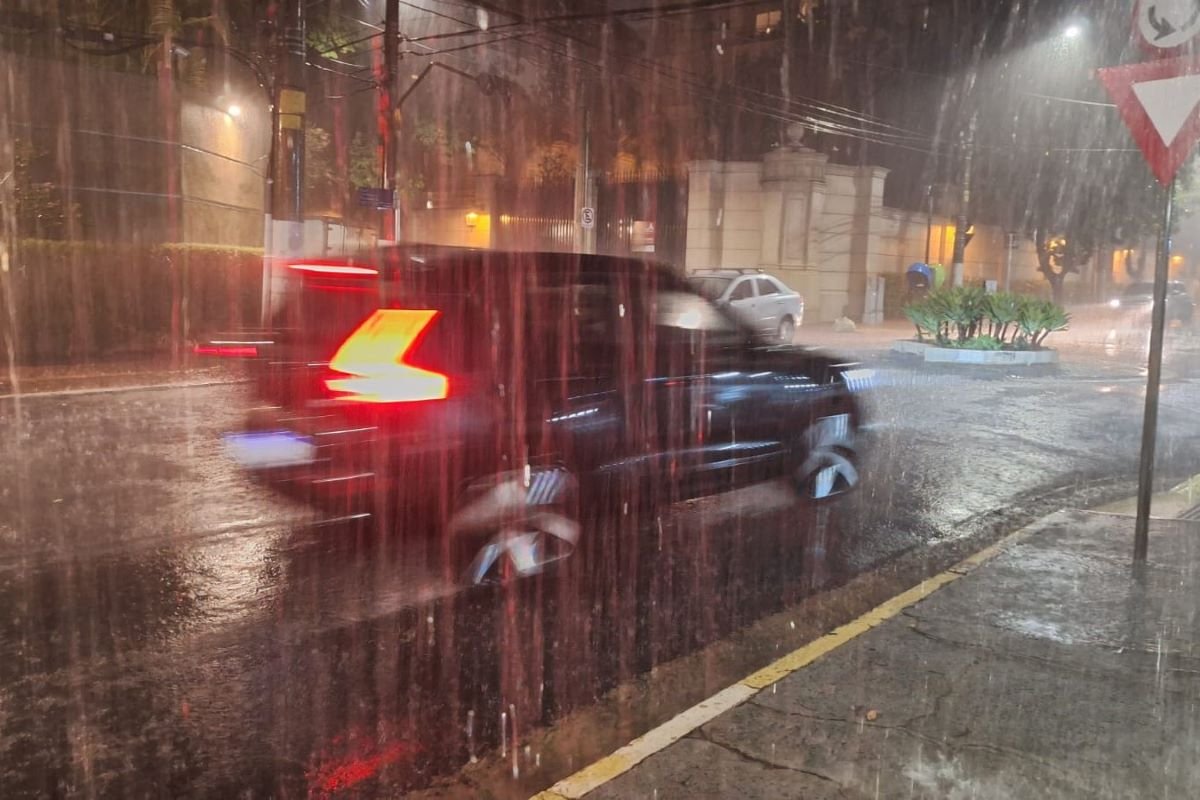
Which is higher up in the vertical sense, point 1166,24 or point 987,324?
point 1166,24

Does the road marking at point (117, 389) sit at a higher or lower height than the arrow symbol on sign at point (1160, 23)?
lower

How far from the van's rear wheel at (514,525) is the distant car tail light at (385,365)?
0.59 meters

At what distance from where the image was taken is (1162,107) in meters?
5.09

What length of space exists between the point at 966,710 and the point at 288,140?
530 inches

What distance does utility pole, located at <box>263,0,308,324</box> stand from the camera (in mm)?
13938

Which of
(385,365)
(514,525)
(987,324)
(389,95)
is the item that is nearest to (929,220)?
(987,324)

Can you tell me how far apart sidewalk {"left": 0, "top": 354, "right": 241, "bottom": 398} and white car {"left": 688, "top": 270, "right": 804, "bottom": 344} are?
30.3 feet

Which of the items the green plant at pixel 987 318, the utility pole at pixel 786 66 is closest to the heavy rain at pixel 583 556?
the green plant at pixel 987 318

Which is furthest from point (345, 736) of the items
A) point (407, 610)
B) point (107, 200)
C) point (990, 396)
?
point (107, 200)

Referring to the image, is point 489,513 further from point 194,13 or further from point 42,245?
point 194,13

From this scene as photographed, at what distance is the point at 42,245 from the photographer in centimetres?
1520

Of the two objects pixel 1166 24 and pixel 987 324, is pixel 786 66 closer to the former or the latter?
pixel 987 324

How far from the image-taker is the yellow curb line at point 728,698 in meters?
3.19

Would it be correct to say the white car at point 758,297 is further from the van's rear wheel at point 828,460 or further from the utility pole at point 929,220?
the utility pole at point 929,220
